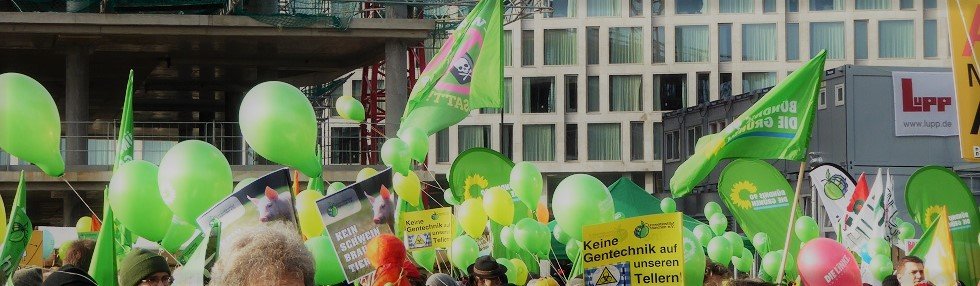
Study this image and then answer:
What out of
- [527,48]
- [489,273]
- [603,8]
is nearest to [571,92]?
[527,48]

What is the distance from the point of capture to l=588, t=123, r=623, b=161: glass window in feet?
193

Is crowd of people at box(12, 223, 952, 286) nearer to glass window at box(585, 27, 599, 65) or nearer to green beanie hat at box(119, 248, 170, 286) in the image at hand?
green beanie hat at box(119, 248, 170, 286)

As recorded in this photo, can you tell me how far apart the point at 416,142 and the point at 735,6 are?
4650 centimetres

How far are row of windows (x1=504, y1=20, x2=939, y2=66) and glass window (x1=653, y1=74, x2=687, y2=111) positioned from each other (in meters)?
0.67

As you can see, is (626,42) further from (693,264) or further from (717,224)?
(693,264)

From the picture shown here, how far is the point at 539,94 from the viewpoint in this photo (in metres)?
59.1

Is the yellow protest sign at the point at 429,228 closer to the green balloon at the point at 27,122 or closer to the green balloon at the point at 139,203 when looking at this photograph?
the green balloon at the point at 139,203

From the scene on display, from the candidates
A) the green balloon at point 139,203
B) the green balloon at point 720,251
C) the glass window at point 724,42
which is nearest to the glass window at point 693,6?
the glass window at point 724,42

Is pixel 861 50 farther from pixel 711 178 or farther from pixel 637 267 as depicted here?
pixel 637 267

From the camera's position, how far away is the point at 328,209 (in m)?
8.75

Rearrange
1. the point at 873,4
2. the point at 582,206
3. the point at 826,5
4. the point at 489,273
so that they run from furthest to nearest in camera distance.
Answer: the point at 826,5, the point at 873,4, the point at 582,206, the point at 489,273

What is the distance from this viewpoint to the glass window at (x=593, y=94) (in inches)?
2324

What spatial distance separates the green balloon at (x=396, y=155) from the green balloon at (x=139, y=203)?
3.13m

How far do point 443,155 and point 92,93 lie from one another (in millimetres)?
26221
